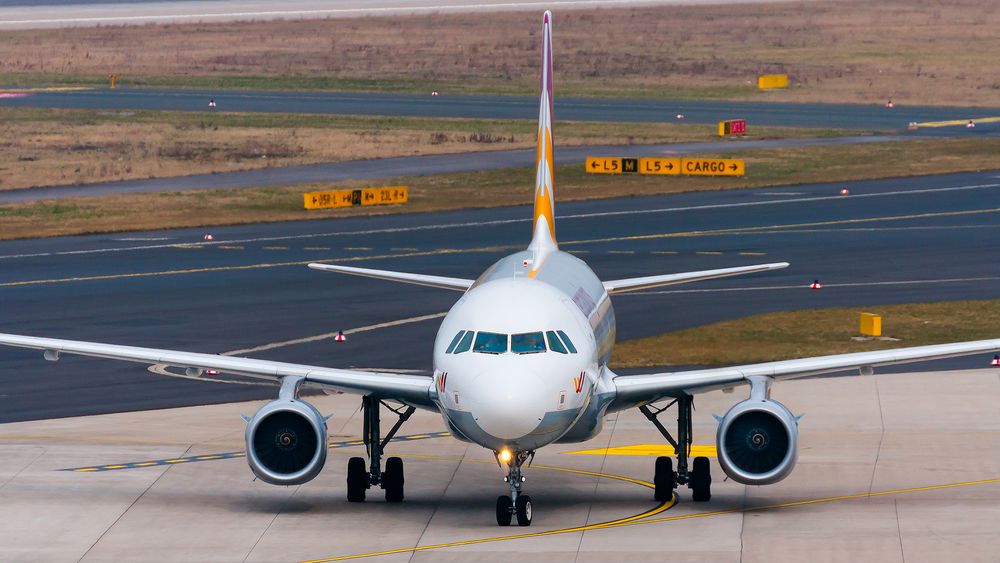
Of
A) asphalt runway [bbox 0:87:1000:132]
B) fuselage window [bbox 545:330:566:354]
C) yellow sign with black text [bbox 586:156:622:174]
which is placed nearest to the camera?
fuselage window [bbox 545:330:566:354]

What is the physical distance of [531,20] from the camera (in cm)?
18800

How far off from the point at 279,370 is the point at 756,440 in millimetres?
9017

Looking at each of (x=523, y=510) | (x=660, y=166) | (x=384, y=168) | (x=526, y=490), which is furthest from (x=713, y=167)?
(x=523, y=510)

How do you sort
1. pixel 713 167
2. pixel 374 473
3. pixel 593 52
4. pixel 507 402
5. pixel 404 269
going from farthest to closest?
1. pixel 593 52
2. pixel 713 167
3. pixel 404 269
4. pixel 374 473
5. pixel 507 402

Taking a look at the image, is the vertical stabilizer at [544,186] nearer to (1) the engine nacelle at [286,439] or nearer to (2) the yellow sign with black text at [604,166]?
(1) the engine nacelle at [286,439]

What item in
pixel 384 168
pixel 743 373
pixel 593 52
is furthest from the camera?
pixel 593 52

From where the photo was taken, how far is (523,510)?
3005 centimetres

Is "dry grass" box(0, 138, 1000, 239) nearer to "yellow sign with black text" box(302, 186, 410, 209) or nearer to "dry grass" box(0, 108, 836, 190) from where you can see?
"yellow sign with black text" box(302, 186, 410, 209)

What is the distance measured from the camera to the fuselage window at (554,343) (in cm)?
2895

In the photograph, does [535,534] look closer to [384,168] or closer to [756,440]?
[756,440]

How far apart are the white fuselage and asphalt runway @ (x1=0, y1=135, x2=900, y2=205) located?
188ft

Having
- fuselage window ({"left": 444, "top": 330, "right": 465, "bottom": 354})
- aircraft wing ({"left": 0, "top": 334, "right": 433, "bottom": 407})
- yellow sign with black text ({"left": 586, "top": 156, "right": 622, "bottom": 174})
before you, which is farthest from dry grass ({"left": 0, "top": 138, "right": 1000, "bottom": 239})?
fuselage window ({"left": 444, "top": 330, "right": 465, "bottom": 354})

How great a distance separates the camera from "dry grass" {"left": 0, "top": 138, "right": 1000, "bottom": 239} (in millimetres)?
76875

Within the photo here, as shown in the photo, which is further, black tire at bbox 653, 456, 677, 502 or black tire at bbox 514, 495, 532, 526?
black tire at bbox 653, 456, 677, 502
